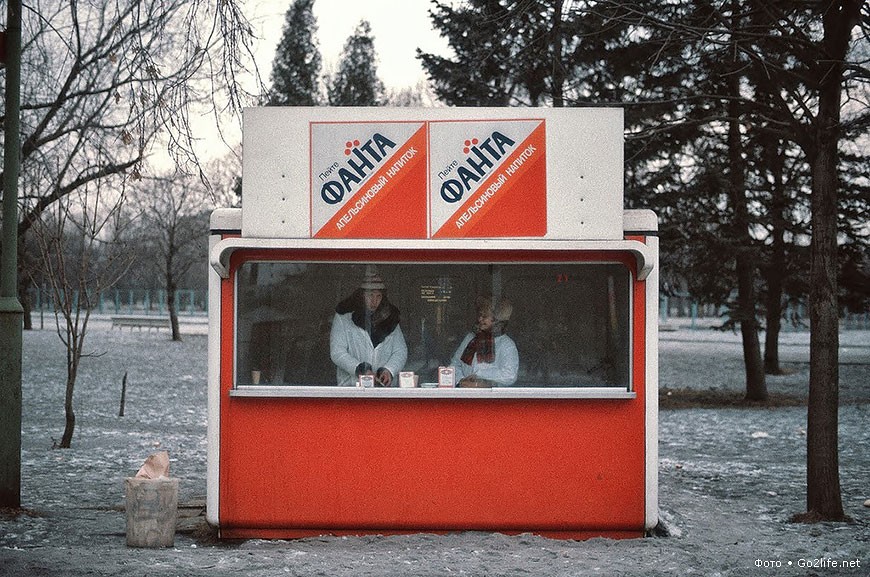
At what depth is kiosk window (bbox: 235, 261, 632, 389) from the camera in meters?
6.97

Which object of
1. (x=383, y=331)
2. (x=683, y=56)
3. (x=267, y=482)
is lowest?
(x=267, y=482)

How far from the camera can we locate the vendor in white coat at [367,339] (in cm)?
706

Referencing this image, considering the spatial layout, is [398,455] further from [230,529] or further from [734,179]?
[734,179]

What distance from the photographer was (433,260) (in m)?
6.88

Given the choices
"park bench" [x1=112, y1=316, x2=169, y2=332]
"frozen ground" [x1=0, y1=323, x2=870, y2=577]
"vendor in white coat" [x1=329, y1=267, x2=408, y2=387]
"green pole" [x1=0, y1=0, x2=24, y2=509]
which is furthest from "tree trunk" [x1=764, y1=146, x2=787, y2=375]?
"park bench" [x1=112, y1=316, x2=169, y2=332]

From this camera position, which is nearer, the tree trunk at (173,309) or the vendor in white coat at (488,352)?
the vendor in white coat at (488,352)

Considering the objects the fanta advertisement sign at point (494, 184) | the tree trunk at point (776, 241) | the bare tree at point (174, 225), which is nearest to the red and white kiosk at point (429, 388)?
the fanta advertisement sign at point (494, 184)

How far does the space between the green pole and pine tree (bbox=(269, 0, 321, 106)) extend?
102 feet

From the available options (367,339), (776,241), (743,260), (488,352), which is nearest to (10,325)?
(367,339)

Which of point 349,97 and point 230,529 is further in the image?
point 349,97

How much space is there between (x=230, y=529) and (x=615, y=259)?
335 centimetres

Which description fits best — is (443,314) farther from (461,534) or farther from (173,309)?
(173,309)

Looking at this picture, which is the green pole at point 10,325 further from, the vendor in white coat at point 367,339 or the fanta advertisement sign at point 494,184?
the fanta advertisement sign at point 494,184

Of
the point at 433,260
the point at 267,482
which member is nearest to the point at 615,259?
the point at 433,260
